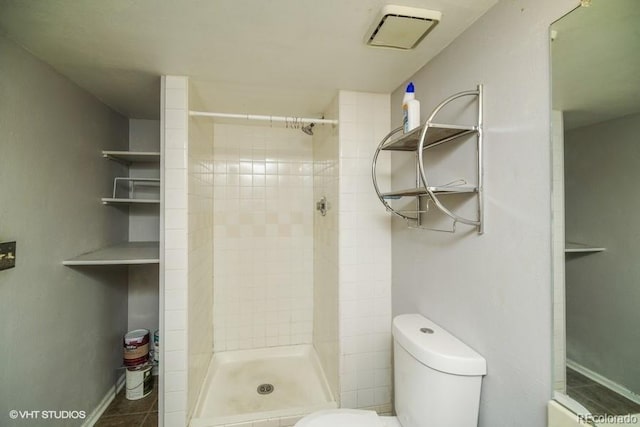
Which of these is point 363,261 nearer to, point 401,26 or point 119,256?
point 401,26

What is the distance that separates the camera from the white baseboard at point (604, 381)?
627 millimetres

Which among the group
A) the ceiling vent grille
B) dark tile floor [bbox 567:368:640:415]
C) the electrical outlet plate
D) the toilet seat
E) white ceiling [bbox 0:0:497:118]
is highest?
white ceiling [bbox 0:0:497:118]

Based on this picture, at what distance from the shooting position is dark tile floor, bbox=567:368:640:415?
0.64m

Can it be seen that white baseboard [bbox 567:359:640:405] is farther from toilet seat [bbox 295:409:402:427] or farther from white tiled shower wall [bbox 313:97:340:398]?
white tiled shower wall [bbox 313:97:340:398]

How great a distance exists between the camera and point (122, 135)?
6.75ft

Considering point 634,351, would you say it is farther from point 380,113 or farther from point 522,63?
point 380,113

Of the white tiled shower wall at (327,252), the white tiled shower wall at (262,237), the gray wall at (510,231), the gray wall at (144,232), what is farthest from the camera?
the white tiled shower wall at (262,237)

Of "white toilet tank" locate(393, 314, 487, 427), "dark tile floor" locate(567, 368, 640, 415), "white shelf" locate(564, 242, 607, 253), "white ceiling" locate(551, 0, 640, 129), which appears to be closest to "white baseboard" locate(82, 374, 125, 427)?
"white toilet tank" locate(393, 314, 487, 427)

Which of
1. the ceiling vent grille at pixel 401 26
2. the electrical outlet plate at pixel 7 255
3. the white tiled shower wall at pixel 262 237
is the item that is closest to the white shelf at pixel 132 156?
the white tiled shower wall at pixel 262 237

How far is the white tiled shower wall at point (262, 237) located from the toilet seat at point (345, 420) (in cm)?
127

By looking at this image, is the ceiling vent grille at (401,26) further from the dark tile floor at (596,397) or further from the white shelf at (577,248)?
the dark tile floor at (596,397)

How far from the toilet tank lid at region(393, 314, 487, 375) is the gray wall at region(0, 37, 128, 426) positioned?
1.68 metres

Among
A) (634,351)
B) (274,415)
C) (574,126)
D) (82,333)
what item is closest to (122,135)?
(82,333)

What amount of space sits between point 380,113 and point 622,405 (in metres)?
1.58
